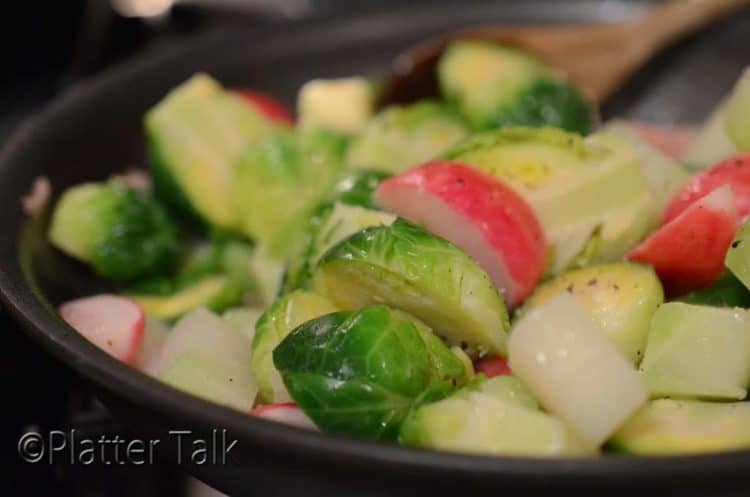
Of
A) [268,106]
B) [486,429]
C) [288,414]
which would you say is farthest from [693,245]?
[268,106]

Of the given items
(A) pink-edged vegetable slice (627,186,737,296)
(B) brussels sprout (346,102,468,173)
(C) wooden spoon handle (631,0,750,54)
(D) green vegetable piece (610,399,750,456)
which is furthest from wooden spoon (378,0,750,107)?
(D) green vegetable piece (610,399,750,456)

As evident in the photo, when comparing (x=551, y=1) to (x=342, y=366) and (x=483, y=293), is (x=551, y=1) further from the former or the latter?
(x=342, y=366)

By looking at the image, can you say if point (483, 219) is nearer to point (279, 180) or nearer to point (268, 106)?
point (279, 180)

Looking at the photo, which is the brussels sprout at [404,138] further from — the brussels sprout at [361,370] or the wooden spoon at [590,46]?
the brussels sprout at [361,370]

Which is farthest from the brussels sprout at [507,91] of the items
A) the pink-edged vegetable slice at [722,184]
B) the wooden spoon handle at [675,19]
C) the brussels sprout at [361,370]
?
the brussels sprout at [361,370]

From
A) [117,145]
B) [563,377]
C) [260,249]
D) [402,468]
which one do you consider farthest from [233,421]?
[117,145]
